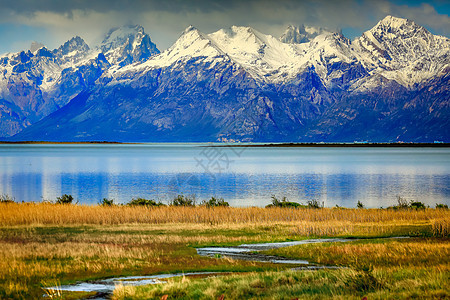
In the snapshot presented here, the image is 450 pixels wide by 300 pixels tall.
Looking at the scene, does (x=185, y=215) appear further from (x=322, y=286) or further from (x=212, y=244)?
(x=322, y=286)

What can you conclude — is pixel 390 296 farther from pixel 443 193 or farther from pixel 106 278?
pixel 443 193

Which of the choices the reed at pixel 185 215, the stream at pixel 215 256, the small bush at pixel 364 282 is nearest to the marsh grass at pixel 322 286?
the small bush at pixel 364 282

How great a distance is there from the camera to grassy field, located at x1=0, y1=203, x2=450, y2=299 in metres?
18.5

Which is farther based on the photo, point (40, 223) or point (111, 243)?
point (40, 223)

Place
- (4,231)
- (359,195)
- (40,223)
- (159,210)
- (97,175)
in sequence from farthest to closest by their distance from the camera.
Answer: (97,175) < (359,195) < (159,210) < (40,223) < (4,231)

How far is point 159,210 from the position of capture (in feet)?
160

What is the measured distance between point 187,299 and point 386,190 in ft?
275

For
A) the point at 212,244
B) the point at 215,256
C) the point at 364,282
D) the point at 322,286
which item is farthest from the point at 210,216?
the point at 364,282

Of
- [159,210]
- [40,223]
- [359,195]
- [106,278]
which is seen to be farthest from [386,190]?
[106,278]

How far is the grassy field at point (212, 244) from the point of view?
18531mm

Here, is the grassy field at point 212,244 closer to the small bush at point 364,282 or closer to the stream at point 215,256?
the small bush at point 364,282

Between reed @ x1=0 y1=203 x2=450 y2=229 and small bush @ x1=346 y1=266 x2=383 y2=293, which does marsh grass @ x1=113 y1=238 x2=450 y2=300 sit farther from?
reed @ x1=0 y1=203 x2=450 y2=229

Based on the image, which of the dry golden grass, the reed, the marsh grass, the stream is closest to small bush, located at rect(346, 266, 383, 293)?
the marsh grass

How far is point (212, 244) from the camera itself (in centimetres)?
3238
